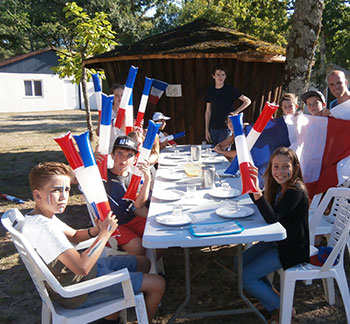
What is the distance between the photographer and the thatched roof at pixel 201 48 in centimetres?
704

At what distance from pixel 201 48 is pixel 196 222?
17.2 ft

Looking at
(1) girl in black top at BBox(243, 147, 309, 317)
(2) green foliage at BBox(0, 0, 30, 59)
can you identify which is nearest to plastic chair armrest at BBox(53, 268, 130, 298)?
(1) girl in black top at BBox(243, 147, 309, 317)

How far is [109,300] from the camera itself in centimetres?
236

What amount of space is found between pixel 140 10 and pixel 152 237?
2849cm

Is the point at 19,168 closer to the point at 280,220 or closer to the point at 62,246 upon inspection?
the point at 62,246

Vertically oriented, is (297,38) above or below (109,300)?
above

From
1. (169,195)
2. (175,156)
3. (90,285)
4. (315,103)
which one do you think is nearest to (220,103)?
(175,156)

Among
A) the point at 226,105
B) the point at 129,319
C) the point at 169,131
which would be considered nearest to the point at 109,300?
the point at 129,319

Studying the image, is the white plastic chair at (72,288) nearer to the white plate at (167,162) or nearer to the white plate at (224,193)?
the white plate at (224,193)

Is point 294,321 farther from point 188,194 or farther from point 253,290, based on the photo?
point 188,194

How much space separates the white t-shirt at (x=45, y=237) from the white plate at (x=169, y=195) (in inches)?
44.8

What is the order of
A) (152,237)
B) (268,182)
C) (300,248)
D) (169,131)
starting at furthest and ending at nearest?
(169,131)
(268,182)
(300,248)
(152,237)

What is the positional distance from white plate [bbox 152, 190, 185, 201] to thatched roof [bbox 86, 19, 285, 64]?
4.46 m

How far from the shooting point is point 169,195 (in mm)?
3211
